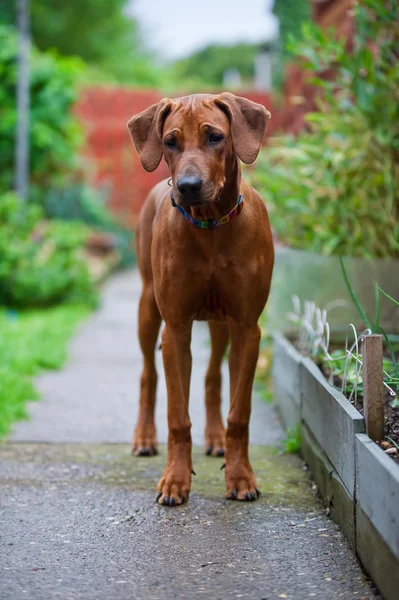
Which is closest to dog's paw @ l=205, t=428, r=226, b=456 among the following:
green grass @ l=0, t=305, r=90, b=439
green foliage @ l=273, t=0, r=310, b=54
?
green grass @ l=0, t=305, r=90, b=439

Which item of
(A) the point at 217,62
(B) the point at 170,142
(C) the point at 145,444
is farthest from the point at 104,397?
(A) the point at 217,62

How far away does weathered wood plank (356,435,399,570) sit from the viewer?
2.39m

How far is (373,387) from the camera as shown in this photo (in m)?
2.94

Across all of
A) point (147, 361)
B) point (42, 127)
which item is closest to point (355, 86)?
point (147, 361)

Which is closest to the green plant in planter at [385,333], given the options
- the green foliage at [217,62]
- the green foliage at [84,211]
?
the green foliage at [84,211]

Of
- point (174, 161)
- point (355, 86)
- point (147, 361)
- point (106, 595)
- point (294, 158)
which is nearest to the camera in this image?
point (106, 595)

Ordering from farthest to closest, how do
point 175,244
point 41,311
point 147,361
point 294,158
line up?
point 41,311 < point 294,158 < point 147,361 < point 175,244

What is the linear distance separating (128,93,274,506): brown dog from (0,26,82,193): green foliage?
1107 centimetres

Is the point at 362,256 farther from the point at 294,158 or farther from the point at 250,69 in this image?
the point at 250,69

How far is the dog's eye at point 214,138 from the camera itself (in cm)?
323

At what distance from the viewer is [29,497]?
372 cm

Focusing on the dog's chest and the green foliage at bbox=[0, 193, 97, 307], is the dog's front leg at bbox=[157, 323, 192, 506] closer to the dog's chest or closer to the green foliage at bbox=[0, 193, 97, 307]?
the dog's chest

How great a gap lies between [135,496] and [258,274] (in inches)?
43.8

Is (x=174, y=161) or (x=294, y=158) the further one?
(x=294, y=158)
